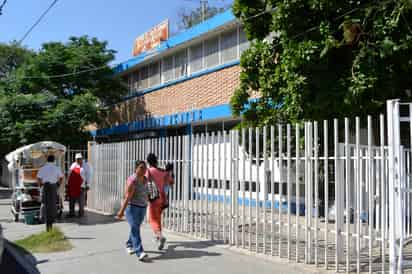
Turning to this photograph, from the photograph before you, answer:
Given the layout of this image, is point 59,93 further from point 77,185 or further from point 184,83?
point 77,185

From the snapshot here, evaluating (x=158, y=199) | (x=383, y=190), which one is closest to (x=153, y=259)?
(x=158, y=199)

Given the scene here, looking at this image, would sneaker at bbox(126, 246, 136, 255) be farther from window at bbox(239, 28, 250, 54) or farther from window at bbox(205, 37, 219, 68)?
window at bbox(205, 37, 219, 68)

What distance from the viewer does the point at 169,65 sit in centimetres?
2078

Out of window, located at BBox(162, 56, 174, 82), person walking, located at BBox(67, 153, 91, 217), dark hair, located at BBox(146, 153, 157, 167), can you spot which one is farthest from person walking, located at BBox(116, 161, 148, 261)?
window, located at BBox(162, 56, 174, 82)

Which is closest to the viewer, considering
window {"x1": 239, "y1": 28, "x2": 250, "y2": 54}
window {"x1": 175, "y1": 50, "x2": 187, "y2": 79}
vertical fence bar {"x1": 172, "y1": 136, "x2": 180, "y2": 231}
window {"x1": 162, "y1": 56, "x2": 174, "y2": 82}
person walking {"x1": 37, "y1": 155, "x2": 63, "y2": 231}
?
vertical fence bar {"x1": 172, "y1": 136, "x2": 180, "y2": 231}

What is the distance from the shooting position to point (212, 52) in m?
17.7

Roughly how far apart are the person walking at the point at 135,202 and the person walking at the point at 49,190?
3.24m

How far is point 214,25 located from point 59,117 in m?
8.46

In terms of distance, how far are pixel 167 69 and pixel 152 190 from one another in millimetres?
12642

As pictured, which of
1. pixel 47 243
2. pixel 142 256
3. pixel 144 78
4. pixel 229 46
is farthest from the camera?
pixel 144 78

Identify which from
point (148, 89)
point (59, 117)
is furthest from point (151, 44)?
point (59, 117)

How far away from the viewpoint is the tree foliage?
21.2m

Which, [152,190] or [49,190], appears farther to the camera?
[49,190]

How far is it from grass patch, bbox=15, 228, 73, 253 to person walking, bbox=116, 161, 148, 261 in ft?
5.40
